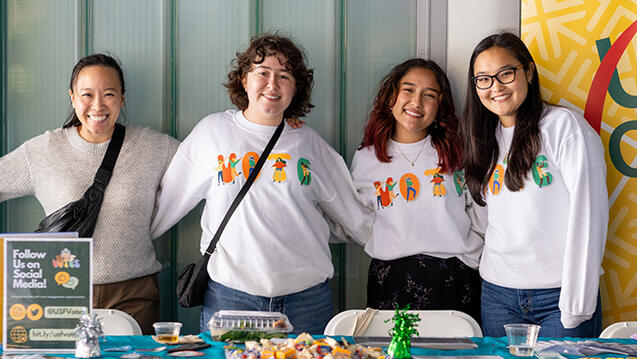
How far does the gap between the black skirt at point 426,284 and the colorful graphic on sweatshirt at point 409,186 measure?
291 mm

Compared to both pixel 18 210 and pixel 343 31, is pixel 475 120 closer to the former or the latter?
pixel 343 31

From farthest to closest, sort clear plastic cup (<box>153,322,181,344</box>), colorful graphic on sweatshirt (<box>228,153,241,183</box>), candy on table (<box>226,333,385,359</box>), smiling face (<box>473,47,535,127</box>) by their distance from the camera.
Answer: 1. colorful graphic on sweatshirt (<box>228,153,241,183</box>)
2. smiling face (<box>473,47,535,127</box>)
3. clear plastic cup (<box>153,322,181,344</box>)
4. candy on table (<box>226,333,385,359</box>)

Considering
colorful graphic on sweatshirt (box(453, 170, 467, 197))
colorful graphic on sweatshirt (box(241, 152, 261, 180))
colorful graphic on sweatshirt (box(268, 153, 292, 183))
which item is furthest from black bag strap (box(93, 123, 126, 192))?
colorful graphic on sweatshirt (box(453, 170, 467, 197))

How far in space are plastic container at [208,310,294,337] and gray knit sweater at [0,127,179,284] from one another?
3.15 ft

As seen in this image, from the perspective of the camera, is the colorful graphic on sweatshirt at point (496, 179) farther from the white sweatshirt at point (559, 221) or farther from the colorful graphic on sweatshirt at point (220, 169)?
the colorful graphic on sweatshirt at point (220, 169)

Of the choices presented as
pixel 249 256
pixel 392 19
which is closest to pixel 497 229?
pixel 249 256

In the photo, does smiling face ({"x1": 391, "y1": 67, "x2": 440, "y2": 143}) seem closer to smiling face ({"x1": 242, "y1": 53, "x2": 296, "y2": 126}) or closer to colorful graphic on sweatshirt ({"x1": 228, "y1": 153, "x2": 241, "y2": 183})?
smiling face ({"x1": 242, "y1": 53, "x2": 296, "y2": 126})

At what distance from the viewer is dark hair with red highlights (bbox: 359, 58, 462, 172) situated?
3.19 meters

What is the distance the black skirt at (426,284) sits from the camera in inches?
119

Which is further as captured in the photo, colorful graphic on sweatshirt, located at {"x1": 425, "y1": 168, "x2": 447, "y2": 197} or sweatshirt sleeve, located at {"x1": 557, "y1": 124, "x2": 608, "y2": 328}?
colorful graphic on sweatshirt, located at {"x1": 425, "y1": 168, "x2": 447, "y2": 197}

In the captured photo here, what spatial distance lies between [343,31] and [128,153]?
1.35 metres

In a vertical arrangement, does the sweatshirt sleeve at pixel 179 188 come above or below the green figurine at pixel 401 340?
above

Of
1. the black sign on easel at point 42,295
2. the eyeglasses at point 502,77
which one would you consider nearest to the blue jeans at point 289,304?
the black sign on easel at point 42,295

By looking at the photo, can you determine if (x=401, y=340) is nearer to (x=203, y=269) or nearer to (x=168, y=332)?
(x=168, y=332)
